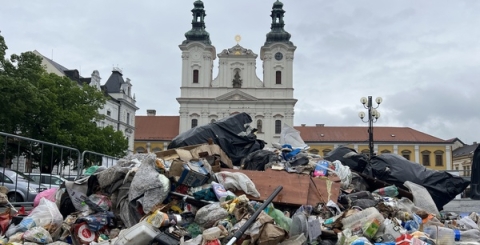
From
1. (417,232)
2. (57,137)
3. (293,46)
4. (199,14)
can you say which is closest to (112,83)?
(199,14)

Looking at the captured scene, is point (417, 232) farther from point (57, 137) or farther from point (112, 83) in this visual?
point (112, 83)

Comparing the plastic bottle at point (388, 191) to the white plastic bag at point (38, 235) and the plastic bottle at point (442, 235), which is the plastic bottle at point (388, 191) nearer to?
the plastic bottle at point (442, 235)

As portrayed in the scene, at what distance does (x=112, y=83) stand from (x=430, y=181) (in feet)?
140

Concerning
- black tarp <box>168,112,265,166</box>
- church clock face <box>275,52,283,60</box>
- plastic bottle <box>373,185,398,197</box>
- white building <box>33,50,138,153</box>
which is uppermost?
church clock face <box>275,52,283,60</box>

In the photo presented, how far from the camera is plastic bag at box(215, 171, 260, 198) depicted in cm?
582

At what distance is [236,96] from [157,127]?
12.7 m

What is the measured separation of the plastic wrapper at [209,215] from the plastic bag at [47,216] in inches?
63.6

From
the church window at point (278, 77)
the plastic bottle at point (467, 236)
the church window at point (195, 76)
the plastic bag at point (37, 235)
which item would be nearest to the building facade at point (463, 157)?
the church window at point (278, 77)

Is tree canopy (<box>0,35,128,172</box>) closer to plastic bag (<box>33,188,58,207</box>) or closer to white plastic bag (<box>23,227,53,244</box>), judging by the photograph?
plastic bag (<box>33,188,58,207</box>)

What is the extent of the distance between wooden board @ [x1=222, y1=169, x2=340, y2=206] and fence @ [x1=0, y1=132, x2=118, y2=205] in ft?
10.1

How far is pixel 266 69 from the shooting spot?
50.7 m

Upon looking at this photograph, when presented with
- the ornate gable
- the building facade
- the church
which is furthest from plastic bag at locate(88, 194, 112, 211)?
the building facade

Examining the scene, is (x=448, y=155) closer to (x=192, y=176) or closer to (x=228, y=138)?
(x=228, y=138)

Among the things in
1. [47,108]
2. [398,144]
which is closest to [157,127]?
[398,144]
